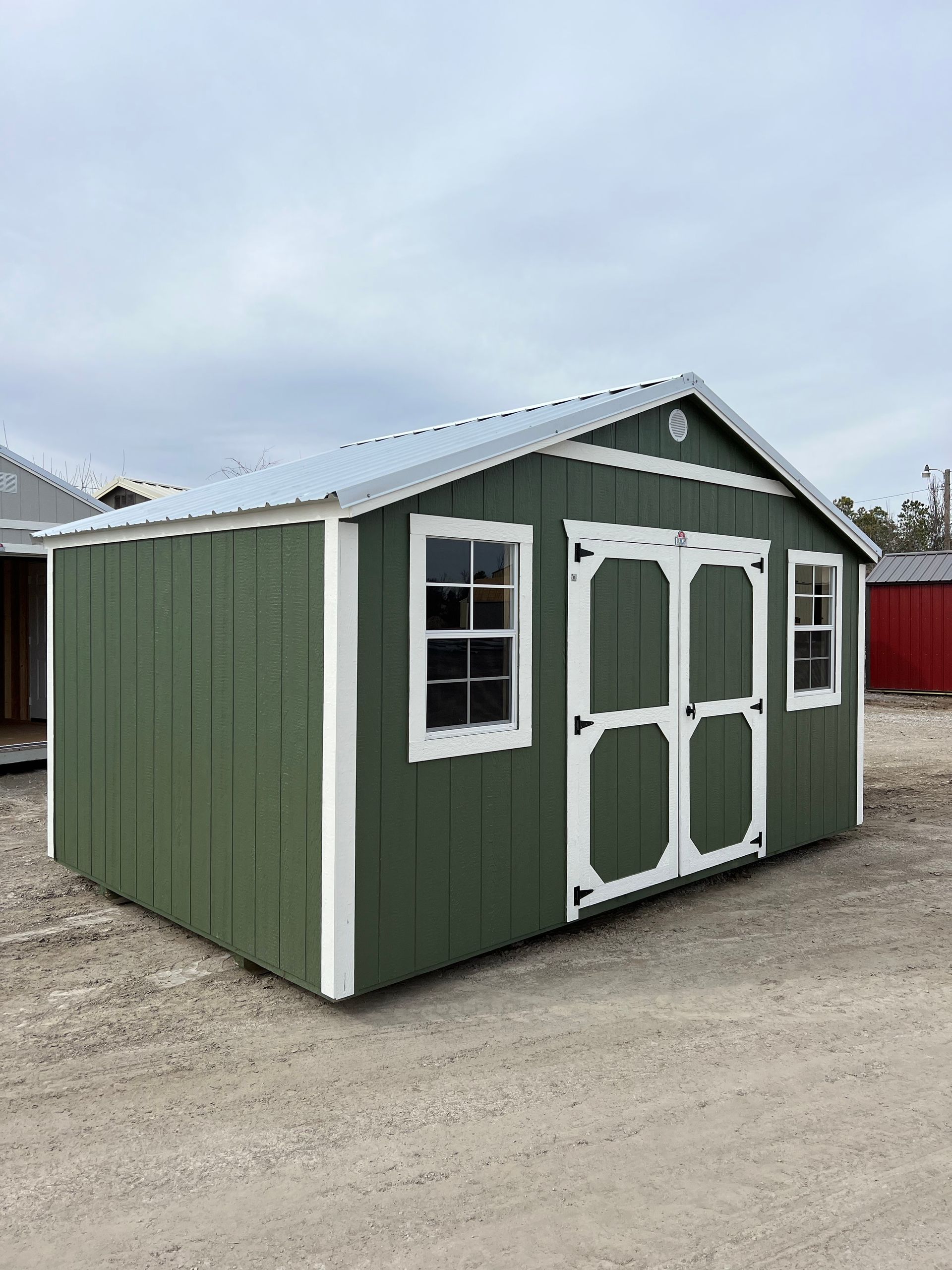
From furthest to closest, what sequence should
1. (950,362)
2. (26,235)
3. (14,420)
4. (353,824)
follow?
(950,362), (14,420), (26,235), (353,824)

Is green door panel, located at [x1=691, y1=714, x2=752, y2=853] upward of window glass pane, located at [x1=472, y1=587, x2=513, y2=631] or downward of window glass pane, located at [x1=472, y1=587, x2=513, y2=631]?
downward

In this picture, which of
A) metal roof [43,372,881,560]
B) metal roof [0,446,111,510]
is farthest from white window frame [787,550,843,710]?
metal roof [0,446,111,510]

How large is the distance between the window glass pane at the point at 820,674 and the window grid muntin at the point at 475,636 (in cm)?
295

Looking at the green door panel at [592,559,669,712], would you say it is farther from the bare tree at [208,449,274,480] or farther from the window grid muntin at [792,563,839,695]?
the bare tree at [208,449,274,480]

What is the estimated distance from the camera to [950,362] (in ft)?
77.9

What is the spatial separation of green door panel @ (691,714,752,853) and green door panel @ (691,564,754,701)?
0.19m

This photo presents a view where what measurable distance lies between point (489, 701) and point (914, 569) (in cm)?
1585

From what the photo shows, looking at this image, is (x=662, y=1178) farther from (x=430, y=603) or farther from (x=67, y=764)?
(x=67, y=764)

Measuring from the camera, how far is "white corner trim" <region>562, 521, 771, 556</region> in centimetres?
455

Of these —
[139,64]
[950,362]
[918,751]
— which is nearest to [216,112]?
[139,64]

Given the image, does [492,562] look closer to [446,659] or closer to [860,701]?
[446,659]

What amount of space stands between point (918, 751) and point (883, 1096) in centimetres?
886

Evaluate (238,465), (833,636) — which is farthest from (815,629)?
(238,465)

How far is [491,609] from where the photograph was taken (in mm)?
4148
